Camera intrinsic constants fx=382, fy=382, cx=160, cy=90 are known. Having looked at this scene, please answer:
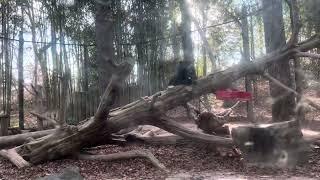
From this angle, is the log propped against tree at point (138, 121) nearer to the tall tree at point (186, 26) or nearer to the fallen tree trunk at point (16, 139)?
the fallen tree trunk at point (16, 139)

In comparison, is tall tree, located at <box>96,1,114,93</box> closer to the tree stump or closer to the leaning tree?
the leaning tree

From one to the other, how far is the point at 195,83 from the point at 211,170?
1.61 metres

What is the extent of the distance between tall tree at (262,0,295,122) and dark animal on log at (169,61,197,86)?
2.00 m

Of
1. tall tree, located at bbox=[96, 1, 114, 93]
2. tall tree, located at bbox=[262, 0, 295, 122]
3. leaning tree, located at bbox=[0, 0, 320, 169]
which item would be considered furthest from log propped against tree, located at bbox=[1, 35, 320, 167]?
tall tree, located at bbox=[96, 1, 114, 93]

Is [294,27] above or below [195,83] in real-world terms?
above

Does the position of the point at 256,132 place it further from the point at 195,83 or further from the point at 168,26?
the point at 168,26

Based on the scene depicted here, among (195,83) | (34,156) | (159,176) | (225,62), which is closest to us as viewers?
(159,176)

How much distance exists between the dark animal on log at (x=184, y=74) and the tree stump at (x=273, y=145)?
1292mm

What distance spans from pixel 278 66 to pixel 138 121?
3.10 metres

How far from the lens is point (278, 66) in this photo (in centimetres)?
743

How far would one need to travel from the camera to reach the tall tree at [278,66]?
292 inches

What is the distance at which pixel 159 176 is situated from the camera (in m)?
4.93

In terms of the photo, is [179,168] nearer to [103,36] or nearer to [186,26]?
[103,36]

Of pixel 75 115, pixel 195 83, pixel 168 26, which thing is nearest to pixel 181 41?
pixel 168 26
